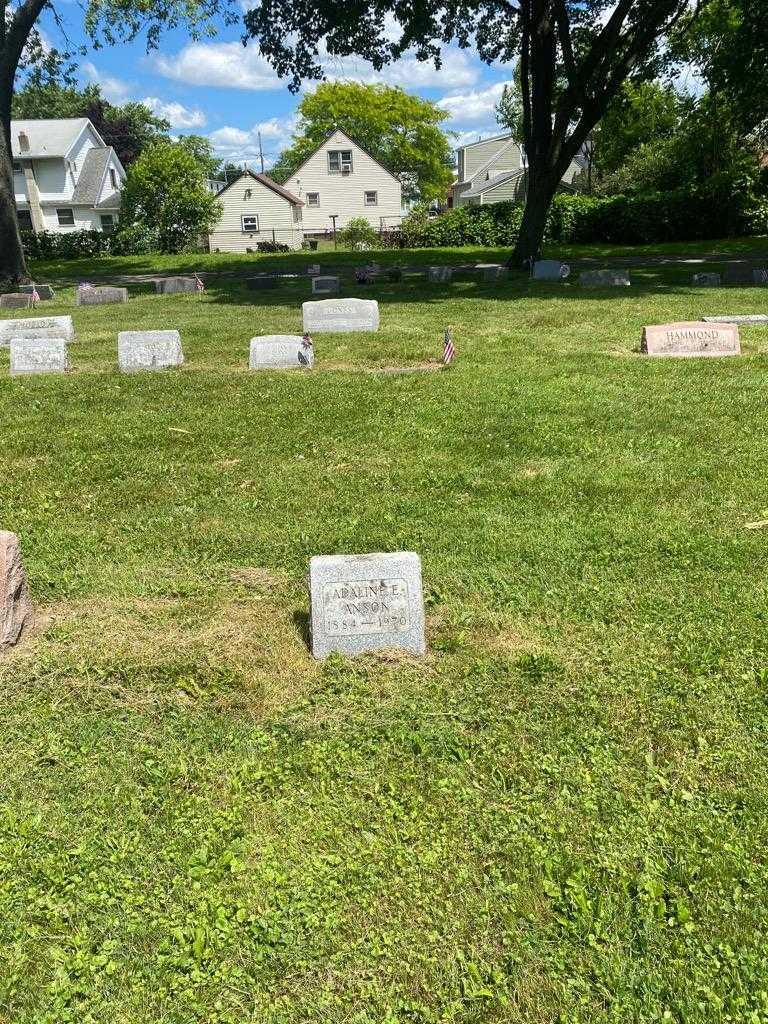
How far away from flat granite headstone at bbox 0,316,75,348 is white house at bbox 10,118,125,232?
40157 millimetres

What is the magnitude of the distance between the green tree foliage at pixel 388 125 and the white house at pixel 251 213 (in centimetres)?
1854

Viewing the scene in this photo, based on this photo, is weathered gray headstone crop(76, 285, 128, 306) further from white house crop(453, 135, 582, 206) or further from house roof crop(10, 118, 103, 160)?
white house crop(453, 135, 582, 206)

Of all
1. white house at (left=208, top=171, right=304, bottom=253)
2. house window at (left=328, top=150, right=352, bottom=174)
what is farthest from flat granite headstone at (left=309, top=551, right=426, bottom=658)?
house window at (left=328, top=150, right=352, bottom=174)

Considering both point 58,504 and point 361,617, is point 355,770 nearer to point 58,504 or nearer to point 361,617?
point 361,617

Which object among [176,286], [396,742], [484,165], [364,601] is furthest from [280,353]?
[484,165]

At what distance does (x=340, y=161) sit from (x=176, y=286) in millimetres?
33955

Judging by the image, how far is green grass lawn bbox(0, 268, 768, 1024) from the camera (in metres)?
2.46

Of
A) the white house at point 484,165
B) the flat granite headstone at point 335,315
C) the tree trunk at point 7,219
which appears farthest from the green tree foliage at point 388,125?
the flat granite headstone at point 335,315

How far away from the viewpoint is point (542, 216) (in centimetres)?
2302

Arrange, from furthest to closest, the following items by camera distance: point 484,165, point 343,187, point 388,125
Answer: point 484,165 < point 388,125 < point 343,187

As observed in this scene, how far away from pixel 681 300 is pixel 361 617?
14.6m

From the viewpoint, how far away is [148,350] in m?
10.8

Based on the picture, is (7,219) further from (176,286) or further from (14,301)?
(176,286)

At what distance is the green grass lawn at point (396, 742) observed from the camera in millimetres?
2463
